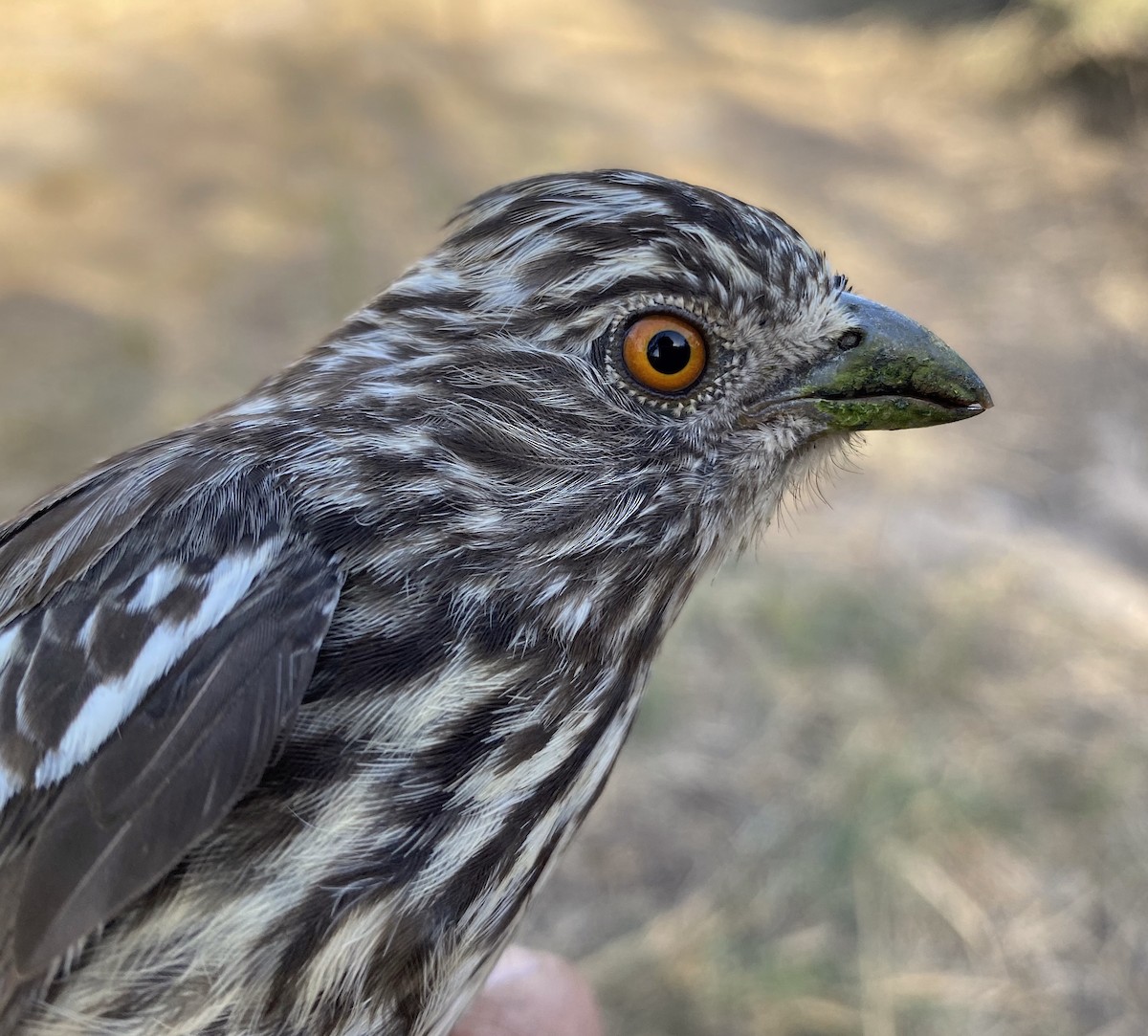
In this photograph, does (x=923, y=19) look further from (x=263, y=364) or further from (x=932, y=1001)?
(x=932, y=1001)

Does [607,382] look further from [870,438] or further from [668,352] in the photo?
[870,438]

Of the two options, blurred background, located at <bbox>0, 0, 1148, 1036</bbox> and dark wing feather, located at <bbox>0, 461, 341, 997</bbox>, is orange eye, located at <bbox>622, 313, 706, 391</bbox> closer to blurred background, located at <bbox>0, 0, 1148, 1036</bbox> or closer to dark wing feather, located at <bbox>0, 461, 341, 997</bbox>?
dark wing feather, located at <bbox>0, 461, 341, 997</bbox>

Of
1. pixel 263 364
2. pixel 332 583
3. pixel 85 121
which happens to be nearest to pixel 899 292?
pixel 263 364

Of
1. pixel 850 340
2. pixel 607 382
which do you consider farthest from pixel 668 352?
pixel 850 340

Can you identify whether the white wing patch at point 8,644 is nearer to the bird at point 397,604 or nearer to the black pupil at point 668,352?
the bird at point 397,604

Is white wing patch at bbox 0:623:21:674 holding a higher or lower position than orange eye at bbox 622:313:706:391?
lower

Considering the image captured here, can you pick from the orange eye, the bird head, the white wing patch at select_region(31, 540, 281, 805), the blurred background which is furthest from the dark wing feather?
the blurred background
